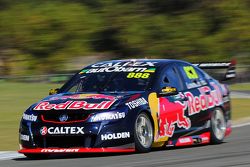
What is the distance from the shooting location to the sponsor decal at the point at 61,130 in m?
10.0

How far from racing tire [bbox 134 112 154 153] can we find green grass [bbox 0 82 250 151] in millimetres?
2576

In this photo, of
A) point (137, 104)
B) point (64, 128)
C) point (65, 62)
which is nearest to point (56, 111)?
point (64, 128)

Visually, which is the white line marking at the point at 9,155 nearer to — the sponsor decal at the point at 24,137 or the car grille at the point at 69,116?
the sponsor decal at the point at 24,137

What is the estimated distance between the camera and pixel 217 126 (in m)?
12.3

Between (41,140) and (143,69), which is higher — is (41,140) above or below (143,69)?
below

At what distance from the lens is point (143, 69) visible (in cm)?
1149

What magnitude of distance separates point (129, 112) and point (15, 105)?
1094cm

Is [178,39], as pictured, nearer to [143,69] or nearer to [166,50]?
[166,50]

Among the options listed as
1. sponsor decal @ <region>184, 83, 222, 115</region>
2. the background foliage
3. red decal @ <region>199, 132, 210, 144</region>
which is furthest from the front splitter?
the background foliage

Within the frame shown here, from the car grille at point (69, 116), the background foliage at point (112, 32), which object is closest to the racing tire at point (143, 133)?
the car grille at point (69, 116)

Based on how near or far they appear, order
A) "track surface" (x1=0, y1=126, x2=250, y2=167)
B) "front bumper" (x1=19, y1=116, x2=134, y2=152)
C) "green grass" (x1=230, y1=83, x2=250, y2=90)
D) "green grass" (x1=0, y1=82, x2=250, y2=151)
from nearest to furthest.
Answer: "track surface" (x1=0, y1=126, x2=250, y2=167) < "front bumper" (x1=19, y1=116, x2=134, y2=152) < "green grass" (x1=0, y1=82, x2=250, y2=151) < "green grass" (x1=230, y1=83, x2=250, y2=90)

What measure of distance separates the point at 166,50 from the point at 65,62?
4905 millimetres

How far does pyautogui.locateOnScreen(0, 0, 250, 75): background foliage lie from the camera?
125 ft

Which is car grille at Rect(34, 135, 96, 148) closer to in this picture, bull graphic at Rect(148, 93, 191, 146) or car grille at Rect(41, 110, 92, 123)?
car grille at Rect(41, 110, 92, 123)
